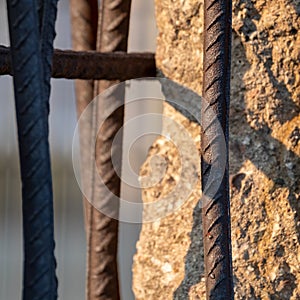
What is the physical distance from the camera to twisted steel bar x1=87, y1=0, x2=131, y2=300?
1.34 m

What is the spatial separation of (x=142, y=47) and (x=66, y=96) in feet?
1.85

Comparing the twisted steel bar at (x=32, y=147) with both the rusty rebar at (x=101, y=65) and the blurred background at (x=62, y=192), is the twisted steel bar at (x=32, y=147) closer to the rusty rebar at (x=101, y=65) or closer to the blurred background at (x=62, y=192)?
the rusty rebar at (x=101, y=65)

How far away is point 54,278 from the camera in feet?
2.70

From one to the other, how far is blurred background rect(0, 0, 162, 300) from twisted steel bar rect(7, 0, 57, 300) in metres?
3.35

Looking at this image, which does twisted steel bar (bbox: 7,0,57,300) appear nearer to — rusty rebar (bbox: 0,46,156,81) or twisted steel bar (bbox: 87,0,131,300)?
rusty rebar (bbox: 0,46,156,81)

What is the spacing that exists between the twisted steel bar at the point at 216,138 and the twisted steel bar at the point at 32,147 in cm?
22

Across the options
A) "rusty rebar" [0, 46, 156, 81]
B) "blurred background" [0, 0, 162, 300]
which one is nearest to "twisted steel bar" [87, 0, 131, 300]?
"rusty rebar" [0, 46, 156, 81]

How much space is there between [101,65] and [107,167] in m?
0.21

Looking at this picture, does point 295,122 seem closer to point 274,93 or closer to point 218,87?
point 274,93

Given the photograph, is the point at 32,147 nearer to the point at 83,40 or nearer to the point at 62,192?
the point at 83,40

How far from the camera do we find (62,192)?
16.0 feet

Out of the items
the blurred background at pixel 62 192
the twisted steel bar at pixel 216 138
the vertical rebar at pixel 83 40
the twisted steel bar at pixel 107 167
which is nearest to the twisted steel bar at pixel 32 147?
the twisted steel bar at pixel 216 138

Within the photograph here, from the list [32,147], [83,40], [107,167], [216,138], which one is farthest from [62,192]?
[32,147]

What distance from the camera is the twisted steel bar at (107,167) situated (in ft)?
4.40
